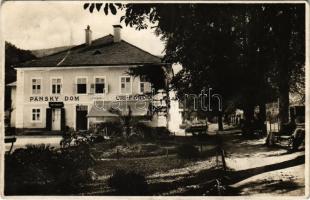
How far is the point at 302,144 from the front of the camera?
6117 mm

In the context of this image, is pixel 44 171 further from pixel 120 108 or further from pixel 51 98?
pixel 120 108

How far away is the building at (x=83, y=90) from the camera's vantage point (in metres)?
6.03

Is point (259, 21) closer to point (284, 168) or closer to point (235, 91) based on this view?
point (235, 91)

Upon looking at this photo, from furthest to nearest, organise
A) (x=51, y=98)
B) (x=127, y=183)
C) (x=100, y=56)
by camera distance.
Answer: (x=100, y=56), (x=51, y=98), (x=127, y=183)

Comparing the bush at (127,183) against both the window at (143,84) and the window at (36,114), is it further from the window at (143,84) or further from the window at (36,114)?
the window at (36,114)

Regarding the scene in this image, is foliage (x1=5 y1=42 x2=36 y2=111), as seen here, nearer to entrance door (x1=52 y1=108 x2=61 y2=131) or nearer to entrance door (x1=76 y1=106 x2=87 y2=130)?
entrance door (x1=52 y1=108 x2=61 y2=131)

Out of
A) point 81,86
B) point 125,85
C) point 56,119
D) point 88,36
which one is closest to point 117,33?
point 88,36

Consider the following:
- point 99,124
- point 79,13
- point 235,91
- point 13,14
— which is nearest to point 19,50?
point 13,14

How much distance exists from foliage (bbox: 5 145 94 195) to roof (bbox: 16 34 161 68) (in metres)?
1.01

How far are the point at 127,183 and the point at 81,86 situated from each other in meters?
1.24

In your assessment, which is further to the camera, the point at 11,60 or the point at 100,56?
the point at 100,56

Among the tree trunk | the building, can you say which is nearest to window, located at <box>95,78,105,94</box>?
the building

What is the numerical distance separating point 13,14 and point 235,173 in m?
3.12

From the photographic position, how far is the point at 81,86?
609 cm
